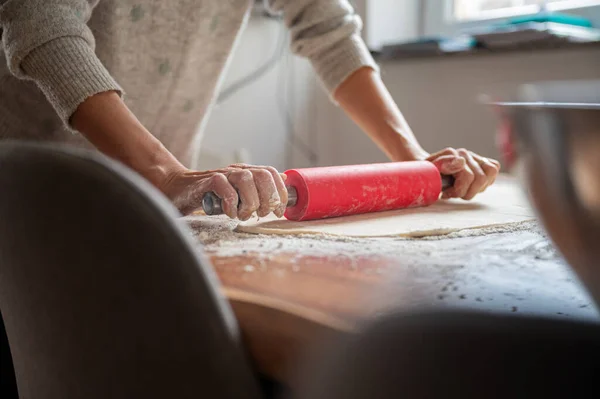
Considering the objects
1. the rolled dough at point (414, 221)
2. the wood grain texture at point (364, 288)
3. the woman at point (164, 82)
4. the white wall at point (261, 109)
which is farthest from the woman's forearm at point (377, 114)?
the white wall at point (261, 109)

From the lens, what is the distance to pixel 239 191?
0.73 metres

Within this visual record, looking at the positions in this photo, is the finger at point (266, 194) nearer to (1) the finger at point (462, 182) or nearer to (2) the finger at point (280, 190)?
(2) the finger at point (280, 190)

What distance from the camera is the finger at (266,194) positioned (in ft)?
2.40

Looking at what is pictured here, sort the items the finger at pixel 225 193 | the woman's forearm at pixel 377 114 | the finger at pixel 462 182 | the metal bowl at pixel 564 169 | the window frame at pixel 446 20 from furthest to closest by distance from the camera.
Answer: the window frame at pixel 446 20
the woman's forearm at pixel 377 114
the finger at pixel 462 182
the finger at pixel 225 193
the metal bowl at pixel 564 169

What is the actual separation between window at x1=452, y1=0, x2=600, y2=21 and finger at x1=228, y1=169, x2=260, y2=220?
5.79 feet

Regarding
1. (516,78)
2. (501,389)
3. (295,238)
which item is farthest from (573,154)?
(516,78)

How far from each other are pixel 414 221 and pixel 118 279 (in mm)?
453

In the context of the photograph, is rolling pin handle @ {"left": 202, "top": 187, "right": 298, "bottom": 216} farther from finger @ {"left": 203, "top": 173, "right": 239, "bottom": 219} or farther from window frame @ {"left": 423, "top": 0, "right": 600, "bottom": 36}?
window frame @ {"left": 423, "top": 0, "right": 600, "bottom": 36}

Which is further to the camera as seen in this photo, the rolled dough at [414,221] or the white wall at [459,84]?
the white wall at [459,84]

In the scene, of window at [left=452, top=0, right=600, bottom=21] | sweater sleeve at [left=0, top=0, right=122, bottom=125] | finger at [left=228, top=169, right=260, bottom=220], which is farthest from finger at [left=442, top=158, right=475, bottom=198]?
window at [left=452, top=0, right=600, bottom=21]

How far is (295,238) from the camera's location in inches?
27.1

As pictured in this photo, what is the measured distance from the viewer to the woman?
815 mm

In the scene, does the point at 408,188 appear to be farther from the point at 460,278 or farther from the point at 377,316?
the point at 377,316

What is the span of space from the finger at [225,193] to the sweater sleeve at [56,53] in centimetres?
25
